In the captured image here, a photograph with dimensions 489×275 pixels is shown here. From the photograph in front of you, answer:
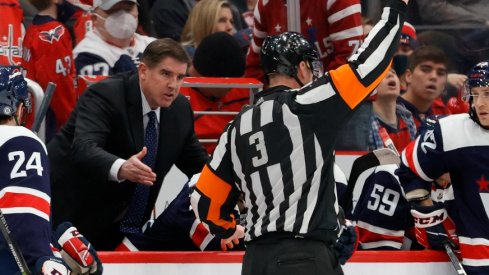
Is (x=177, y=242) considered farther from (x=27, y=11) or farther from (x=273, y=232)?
(x=27, y=11)

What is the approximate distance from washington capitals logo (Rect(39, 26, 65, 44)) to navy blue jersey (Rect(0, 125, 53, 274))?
232 centimetres

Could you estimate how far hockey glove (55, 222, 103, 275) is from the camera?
14.1 ft

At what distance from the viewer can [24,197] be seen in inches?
154

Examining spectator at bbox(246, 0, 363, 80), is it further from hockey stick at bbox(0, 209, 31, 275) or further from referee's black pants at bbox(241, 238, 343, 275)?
hockey stick at bbox(0, 209, 31, 275)

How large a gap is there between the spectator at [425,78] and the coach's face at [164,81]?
76.0 inches

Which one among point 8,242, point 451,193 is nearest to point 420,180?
point 451,193

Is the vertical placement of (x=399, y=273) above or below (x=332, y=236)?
below

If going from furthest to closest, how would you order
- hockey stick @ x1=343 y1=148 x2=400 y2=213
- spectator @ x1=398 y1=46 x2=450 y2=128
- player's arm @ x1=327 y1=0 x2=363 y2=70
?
spectator @ x1=398 y1=46 x2=450 y2=128
player's arm @ x1=327 y1=0 x2=363 y2=70
hockey stick @ x1=343 y1=148 x2=400 y2=213

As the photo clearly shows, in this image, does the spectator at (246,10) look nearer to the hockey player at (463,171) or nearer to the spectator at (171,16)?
the spectator at (171,16)

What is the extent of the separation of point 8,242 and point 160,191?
1895 mm

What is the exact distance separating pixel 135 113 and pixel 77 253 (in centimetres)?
96

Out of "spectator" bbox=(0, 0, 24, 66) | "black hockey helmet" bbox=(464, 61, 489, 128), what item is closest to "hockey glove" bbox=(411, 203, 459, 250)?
"black hockey helmet" bbox=(464, 61, 489, 128)

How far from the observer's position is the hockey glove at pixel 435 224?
4871 mm

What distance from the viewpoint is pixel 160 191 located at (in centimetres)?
573
